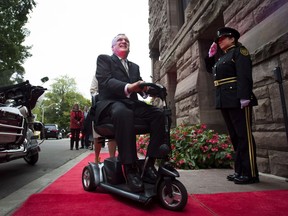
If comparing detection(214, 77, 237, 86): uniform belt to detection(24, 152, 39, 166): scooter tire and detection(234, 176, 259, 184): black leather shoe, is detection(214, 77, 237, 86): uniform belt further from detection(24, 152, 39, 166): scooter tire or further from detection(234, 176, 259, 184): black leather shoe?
detection(24, 152, 39, 166): scooter tire

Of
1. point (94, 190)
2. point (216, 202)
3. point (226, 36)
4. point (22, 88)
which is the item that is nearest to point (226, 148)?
point (226, 36)

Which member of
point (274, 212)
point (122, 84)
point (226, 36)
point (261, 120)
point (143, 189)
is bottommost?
point (274, 212)

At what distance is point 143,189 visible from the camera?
2203 mm

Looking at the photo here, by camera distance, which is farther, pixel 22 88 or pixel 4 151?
pixel 22 88

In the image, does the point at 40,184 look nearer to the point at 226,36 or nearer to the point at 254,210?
the point at 254,210

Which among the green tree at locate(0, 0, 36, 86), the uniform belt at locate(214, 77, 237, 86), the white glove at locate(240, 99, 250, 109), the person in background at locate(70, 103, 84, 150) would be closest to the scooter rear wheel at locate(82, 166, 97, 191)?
the white glove at locate(240, 99, 250, 109)

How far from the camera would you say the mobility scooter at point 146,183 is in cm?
211

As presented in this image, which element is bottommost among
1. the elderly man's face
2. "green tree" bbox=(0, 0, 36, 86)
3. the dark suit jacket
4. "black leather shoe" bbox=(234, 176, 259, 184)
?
"black leather shoe" bbox=(234, 176, 259, 184)

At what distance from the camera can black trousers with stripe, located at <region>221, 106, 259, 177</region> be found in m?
3.10

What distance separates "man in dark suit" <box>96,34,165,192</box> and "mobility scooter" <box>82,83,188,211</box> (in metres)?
0.09

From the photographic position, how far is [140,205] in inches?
89.7

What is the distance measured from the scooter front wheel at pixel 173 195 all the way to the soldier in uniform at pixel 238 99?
4.29ft

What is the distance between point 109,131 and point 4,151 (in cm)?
198

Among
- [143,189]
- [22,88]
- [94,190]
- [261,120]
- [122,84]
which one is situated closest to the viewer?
[143,189]
